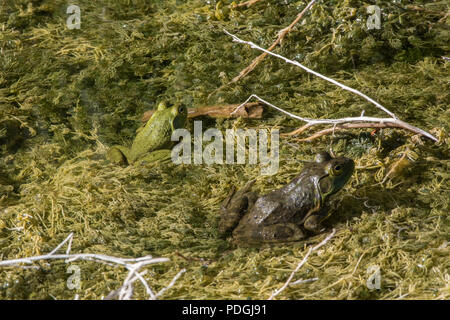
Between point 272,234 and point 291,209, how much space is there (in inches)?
11.1

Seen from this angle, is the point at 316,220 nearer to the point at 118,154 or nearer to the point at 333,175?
the point at 333,175

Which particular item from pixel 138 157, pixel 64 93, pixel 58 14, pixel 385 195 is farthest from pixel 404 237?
pixel 58 14

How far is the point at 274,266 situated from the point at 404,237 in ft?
3.69

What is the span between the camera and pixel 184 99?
220 inches

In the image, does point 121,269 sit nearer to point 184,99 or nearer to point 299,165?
point 299,165

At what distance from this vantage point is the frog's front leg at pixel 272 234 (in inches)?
159

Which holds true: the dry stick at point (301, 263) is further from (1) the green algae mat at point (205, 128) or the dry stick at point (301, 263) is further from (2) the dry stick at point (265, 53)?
(2) the dry stick at point (265, 53)

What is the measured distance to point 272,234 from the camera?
4.04 metres

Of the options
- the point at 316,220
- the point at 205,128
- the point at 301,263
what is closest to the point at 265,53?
the point at 205,128

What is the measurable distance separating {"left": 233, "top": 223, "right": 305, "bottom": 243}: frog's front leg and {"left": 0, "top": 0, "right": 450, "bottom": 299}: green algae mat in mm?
71

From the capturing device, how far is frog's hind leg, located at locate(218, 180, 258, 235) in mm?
4184

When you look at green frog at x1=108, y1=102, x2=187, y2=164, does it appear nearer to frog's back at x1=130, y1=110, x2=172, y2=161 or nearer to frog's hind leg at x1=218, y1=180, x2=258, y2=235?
frog's back at x1=130, y1=110, x2=172, y2=161

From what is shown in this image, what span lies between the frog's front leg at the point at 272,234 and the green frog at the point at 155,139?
1.40m

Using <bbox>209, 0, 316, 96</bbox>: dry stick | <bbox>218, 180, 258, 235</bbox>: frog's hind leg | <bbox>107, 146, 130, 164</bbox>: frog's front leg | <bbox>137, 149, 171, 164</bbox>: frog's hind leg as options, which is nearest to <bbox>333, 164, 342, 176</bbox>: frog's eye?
<bbox>218, 180, 258, 235</bbox>: frog's hind leg
